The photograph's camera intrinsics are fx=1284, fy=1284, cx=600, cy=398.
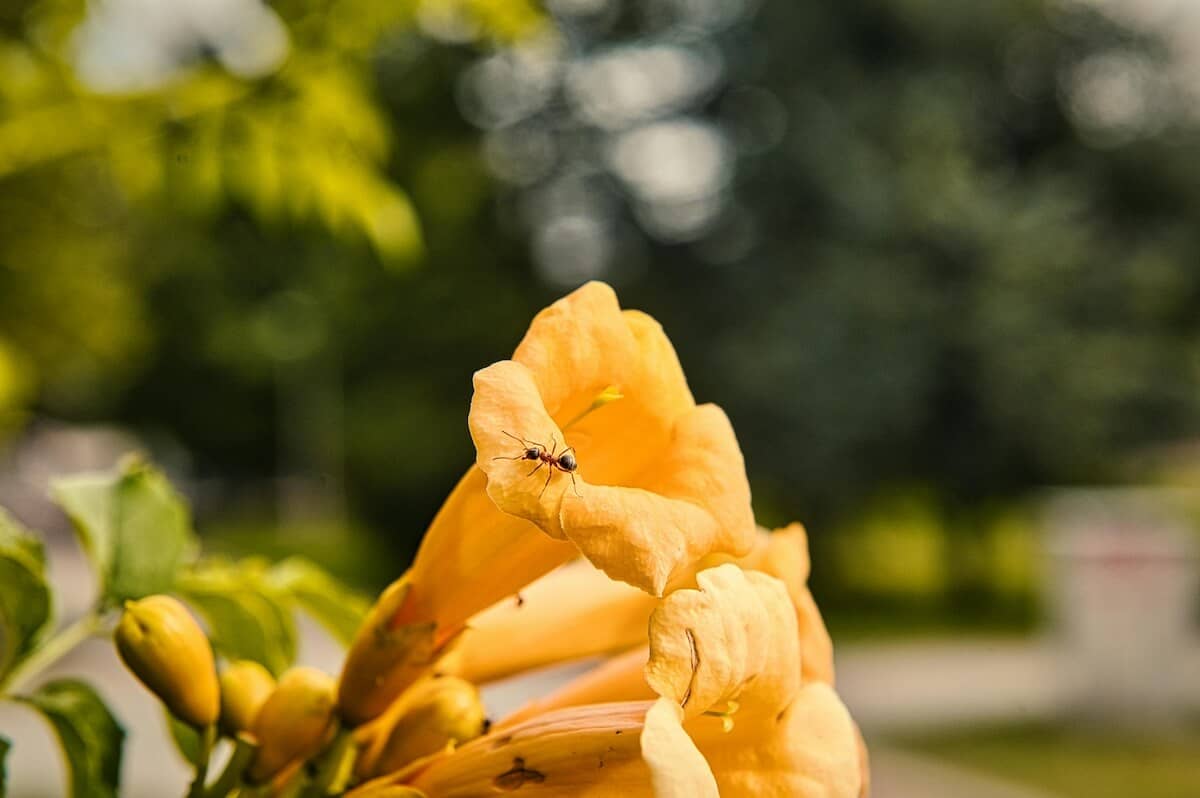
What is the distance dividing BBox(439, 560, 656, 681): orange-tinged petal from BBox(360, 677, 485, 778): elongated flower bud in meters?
0.07

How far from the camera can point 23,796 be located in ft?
23.0

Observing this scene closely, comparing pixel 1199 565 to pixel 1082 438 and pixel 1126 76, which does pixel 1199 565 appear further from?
pixel 1126 76

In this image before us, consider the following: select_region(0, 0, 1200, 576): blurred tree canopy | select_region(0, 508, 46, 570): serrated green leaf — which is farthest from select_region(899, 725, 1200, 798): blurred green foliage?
select_region(0, 508, 46, 570): serrated green leaf

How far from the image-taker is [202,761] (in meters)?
0.95

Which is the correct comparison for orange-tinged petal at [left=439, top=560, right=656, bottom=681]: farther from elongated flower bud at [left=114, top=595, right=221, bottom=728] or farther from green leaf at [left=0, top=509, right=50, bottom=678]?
green leaf at [left=0, top=509, right=50, bottom=678]

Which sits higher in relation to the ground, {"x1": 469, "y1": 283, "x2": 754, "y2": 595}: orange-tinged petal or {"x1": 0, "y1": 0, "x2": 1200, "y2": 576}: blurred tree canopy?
{"x1": 0, "y1": 0, "x2": 1200, "y2": 576}: blurred tree canopy

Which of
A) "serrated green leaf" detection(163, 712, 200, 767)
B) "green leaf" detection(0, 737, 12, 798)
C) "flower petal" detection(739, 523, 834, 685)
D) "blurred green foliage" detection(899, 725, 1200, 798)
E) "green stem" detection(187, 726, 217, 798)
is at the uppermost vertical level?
"blurred green foliage" detection(899, 725, 1200, 798)

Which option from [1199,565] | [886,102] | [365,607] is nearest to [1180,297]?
[886,102]

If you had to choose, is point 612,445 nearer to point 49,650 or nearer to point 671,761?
point 671,761

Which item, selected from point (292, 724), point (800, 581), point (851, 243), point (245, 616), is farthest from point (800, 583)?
point (851, 243)

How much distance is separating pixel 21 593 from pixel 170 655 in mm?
173

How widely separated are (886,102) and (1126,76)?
13.1 feet

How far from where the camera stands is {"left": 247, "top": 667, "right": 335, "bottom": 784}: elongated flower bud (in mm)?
936

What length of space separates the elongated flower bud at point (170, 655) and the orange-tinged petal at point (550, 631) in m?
0.18
